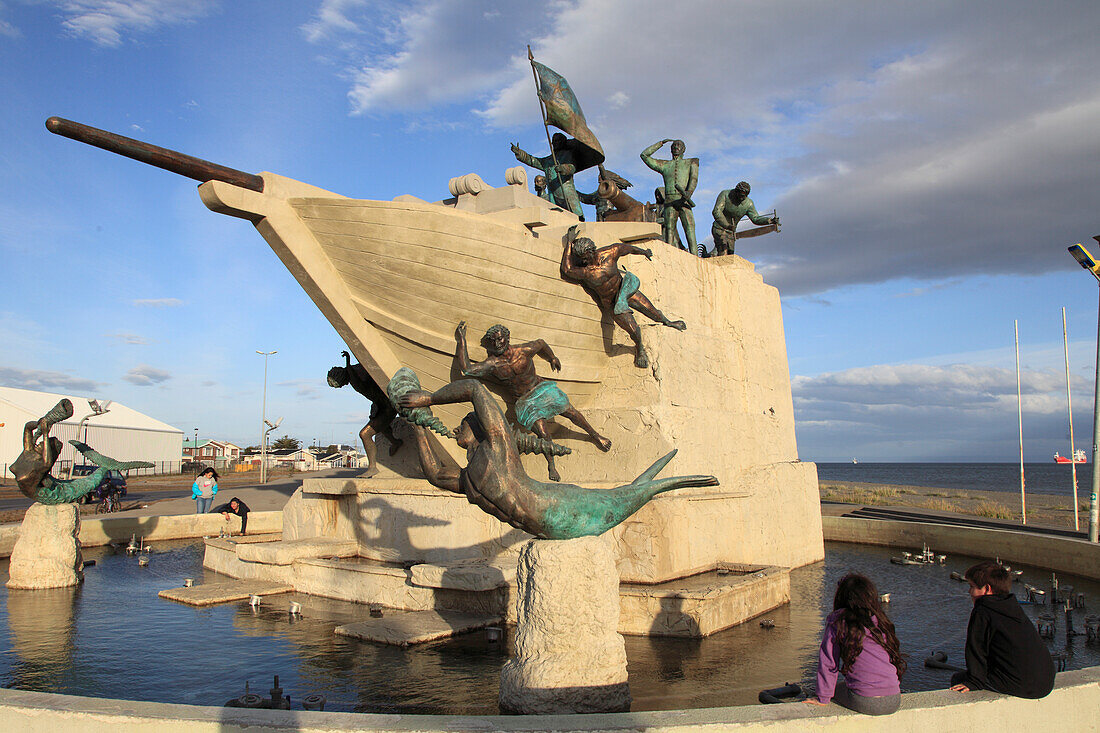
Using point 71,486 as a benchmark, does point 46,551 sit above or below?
below

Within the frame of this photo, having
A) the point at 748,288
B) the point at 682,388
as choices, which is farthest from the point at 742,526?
the point at 748,288

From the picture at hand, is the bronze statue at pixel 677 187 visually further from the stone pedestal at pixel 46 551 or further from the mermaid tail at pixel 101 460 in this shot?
the stone pedestal at pixel 46 551

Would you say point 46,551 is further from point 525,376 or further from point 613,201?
point 613,201

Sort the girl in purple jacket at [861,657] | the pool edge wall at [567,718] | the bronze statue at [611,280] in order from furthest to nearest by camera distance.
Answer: the bronze statue at [611,280]
the girl in purple jacket at [861,657]
the pool edge wall at [567,718]

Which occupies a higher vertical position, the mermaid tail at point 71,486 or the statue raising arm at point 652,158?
the statue raising arm at point 652,158

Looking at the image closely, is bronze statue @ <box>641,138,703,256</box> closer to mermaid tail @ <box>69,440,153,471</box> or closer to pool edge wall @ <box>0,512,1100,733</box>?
mermaid tail @ <box>69,440,153,471</box>

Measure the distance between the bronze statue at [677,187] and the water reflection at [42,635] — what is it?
9.28 meters

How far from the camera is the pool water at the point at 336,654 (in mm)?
4938

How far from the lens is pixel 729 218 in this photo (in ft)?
39.5

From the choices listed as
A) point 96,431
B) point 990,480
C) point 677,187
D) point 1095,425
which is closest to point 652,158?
point 677,187

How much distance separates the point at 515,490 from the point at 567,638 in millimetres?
913

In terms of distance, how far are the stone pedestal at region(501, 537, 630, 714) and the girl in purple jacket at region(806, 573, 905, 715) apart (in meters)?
1.29

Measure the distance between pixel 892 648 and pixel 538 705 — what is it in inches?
75.5

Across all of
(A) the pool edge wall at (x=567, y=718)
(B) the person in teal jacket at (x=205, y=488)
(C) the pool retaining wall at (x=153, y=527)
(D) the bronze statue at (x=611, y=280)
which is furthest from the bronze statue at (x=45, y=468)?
(A) the pool edge wall at (x=567, y=718)
